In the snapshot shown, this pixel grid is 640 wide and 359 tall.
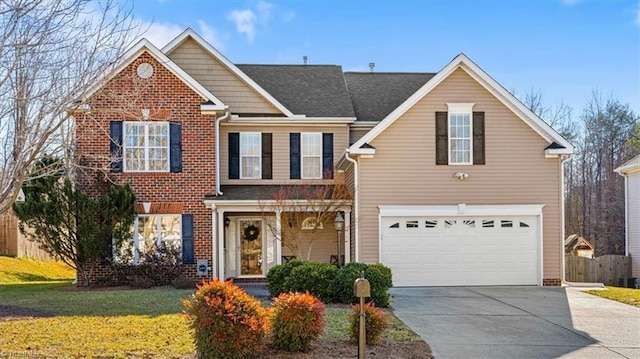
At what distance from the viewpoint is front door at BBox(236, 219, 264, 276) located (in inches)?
812

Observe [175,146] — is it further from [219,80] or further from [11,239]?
[11,239]

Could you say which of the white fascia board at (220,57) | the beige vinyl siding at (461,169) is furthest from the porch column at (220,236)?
the beige vinyl siding at (461,169)

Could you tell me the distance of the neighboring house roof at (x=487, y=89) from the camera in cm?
1766

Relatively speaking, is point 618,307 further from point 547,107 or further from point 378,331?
point 547,107

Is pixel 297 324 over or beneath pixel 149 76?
beneath

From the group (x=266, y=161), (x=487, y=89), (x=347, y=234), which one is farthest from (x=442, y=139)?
(x=266, y=161)

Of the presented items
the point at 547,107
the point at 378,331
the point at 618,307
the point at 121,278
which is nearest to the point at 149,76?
the point at 121,278

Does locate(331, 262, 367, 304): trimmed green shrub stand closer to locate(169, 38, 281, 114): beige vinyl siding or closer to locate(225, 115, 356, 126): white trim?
locate(225, 115, 356, 126): white trim

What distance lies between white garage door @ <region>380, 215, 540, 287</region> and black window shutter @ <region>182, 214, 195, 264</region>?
5.57m

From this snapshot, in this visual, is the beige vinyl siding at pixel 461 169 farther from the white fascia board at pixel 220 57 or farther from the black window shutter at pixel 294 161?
the white fascia board at pixel 220 57

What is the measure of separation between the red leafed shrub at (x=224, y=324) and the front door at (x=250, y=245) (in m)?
12.4

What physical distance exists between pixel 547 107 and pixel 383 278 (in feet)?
93.2

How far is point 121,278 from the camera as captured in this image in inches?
706

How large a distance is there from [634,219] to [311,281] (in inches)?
665
